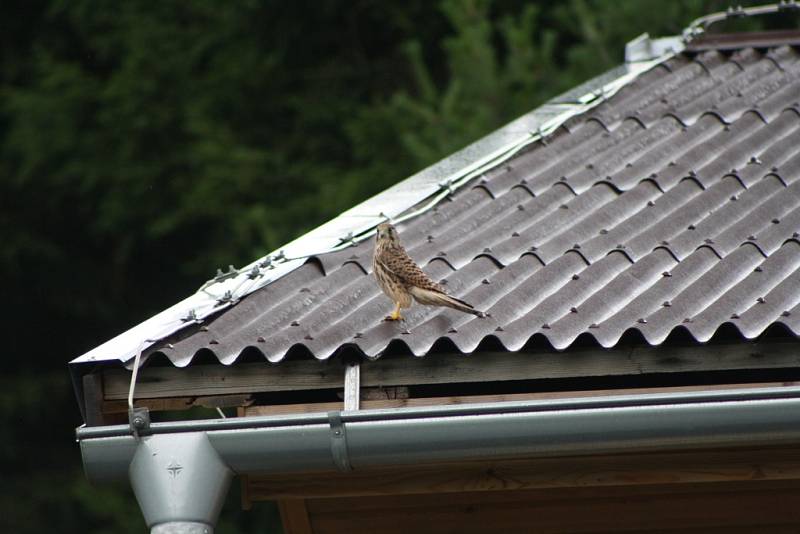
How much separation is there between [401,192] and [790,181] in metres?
1.40

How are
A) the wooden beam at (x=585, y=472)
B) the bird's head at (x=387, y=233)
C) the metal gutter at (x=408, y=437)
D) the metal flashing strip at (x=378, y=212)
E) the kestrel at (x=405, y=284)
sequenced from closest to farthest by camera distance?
1. the metal gutter at (x=408, y=437)
2. the wooden beam at (x=585, y=472)
3. the metal flashing strip at (x=378, y=212)
4. the kestrel at (x=405, y=284)
5. the bird's head at (x=387, y=233)

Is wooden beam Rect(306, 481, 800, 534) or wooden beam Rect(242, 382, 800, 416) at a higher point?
wooden beam Rect(242, 382, 800, 416)

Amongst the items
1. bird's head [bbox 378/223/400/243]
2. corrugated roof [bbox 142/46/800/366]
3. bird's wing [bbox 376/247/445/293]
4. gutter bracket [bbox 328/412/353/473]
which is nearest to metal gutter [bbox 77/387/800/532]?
gutter bracket [bbox 328/412/353/473]

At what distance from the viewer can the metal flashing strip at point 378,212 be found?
12.2 feet

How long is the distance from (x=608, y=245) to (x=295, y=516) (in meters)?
1.27

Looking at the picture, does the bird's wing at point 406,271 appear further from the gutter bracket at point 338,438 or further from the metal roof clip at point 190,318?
the gutter bracket at point 338,438

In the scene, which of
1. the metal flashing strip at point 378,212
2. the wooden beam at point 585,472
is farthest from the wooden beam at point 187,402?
the wooden beam at point 585,472

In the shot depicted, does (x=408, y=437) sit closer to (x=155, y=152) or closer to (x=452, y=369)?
(x=452, y=369)

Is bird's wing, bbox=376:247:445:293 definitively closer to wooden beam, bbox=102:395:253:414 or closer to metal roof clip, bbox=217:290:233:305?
metal roof clip, bbox=217:290:233:305

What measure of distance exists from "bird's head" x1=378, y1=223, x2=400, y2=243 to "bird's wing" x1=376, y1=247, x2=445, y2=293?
0.15 metres

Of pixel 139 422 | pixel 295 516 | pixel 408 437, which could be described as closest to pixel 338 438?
pixel 408 437

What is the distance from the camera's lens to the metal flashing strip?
3721 mm

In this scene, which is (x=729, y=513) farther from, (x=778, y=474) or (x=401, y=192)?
(x=401, y=192)

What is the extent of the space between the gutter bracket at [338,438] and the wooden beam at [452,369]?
278 millimetres
